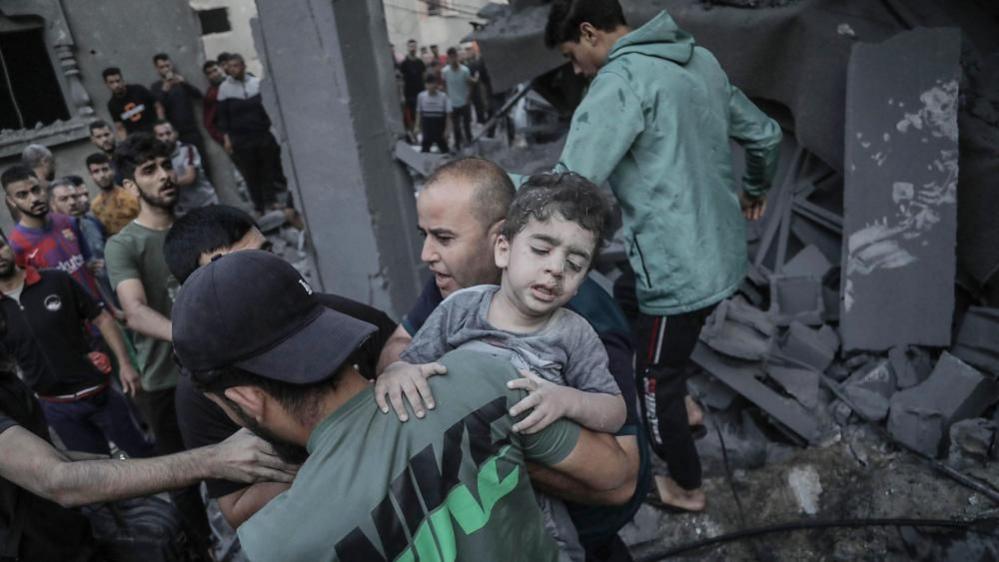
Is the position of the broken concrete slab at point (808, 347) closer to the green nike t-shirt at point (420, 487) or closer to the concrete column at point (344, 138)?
the concrete column at point (344, 138)

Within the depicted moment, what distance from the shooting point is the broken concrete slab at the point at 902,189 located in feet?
13.1

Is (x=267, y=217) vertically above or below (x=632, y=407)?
below

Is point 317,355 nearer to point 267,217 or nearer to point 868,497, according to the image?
point 868,497

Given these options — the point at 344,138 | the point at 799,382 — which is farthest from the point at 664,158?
the point at 344,138

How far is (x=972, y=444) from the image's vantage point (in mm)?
3609

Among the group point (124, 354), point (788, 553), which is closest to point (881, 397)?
point (788, 553)

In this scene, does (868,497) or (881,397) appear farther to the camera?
(881,397)

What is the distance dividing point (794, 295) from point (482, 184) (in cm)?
327

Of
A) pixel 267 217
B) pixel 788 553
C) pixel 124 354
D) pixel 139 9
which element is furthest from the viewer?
pixel 139 9

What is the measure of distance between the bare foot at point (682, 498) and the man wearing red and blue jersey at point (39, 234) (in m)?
3.96

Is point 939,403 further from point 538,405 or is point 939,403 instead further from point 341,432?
point 341,432

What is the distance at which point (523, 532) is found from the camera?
→ 4.46 feet

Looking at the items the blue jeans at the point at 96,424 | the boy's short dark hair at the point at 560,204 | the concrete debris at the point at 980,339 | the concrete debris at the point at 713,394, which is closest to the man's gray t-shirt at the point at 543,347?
the boy's short dark hair at the point at 560,204

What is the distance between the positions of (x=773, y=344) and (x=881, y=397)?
68 centimetres
